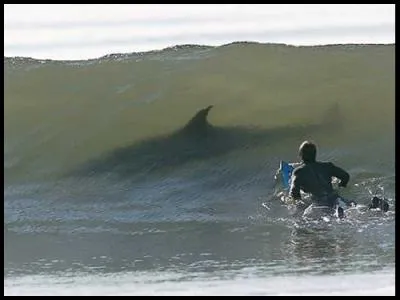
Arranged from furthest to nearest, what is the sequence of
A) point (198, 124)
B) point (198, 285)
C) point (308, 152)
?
point (198, 124), point (308, 152), point (198, 285)

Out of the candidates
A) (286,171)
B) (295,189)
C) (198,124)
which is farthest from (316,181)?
(198,124)

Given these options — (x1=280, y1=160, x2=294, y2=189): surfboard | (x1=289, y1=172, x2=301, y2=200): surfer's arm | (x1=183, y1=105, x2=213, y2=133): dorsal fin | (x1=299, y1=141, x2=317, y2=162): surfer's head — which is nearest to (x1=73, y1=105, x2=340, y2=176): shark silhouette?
(x1=183, y1=105, x2=213, y2=133): dorsal fin

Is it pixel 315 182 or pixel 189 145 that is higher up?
pixel 189 145

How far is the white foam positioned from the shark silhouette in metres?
5.72

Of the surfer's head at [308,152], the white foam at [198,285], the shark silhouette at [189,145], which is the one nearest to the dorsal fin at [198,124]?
the shark silhouette at [189,145]

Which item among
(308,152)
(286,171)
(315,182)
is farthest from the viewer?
(286,171)

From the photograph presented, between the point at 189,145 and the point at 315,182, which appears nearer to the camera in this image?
the point at 315,182

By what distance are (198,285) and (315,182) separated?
11.7ft

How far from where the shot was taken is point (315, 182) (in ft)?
39.9

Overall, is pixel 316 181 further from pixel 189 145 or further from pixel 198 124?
pixel 198 124

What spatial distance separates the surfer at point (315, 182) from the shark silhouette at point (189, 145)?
287 cm

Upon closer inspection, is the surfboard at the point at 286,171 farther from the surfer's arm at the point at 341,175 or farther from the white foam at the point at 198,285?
the white foam at the point at 198,285

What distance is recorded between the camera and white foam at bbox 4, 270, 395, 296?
8367mm

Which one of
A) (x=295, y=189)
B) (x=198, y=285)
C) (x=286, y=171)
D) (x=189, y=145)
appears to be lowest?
(x=198, y=285)
